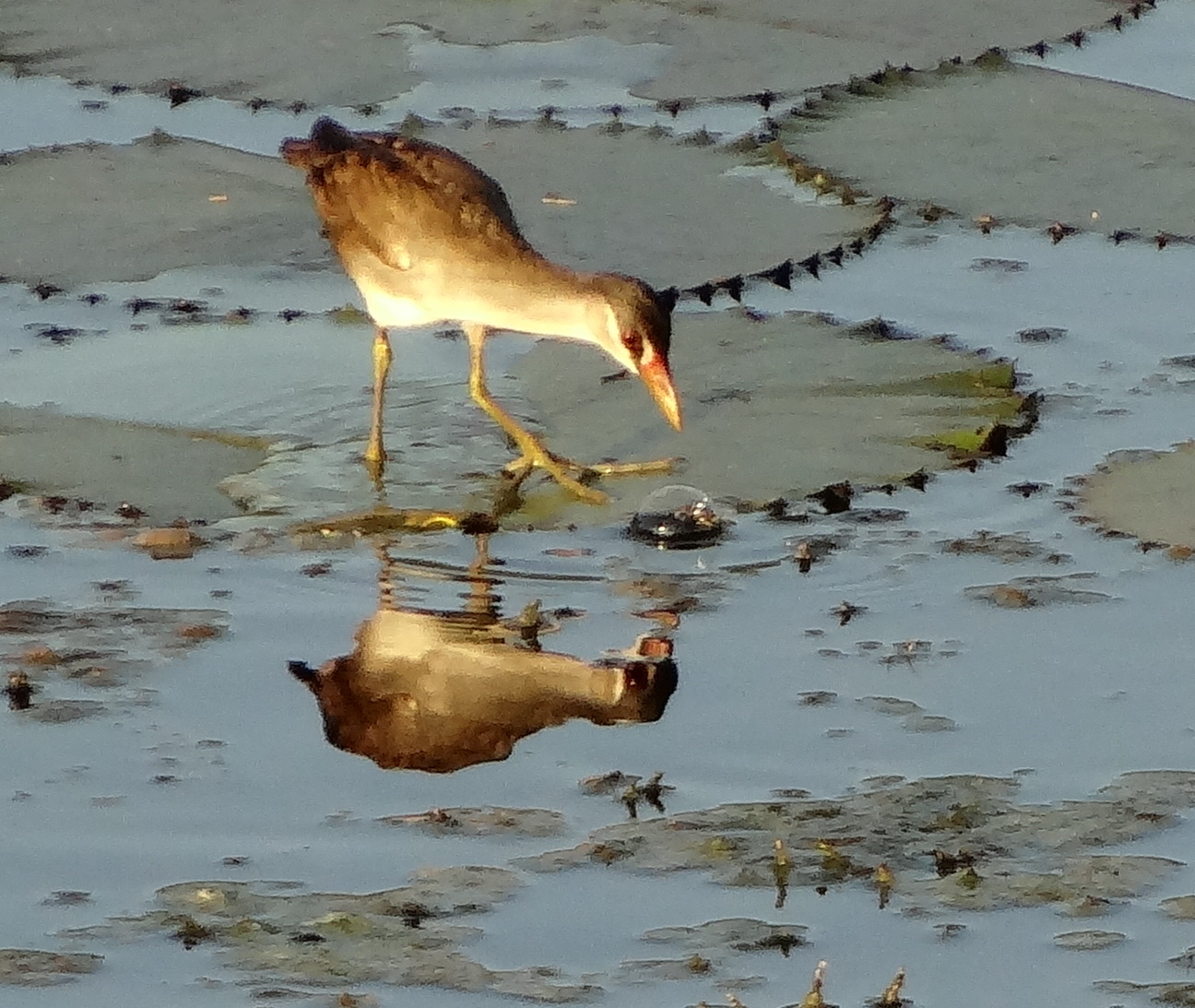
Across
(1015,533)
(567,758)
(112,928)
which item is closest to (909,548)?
(1015,533)

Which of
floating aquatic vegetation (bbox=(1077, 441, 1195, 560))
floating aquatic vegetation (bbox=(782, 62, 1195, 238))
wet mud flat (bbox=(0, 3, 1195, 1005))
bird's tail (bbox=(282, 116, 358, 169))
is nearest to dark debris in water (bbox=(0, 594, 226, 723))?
wet mud flat (bbox=(0, 3, 1195, 1005))

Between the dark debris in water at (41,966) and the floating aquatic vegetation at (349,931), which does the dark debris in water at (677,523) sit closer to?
the floating aquatic vegetation at (349,931)

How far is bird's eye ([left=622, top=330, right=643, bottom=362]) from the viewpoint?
20.0 ft

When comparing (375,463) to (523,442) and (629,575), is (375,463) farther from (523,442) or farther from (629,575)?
(629,575)

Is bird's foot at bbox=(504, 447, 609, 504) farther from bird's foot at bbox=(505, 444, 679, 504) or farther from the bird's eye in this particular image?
→ the bird's eye

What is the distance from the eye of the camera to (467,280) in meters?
6.33

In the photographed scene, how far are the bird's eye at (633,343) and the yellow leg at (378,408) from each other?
64cm

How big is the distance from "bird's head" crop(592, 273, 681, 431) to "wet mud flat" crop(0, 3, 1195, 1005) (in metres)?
0.22

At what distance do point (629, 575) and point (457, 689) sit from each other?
706mm

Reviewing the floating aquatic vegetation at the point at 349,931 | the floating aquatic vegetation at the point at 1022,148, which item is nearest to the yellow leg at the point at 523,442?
the floating aquatic vegetation at the point at 349,931

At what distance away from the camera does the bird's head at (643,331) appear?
19.9 ft

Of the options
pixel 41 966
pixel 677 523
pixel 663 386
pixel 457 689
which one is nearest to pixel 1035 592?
pixel 677 523

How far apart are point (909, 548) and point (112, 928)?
7.80 ft

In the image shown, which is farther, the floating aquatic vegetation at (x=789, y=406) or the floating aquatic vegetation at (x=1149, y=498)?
the floating aquatic vegetation at (x=789, y=406)
